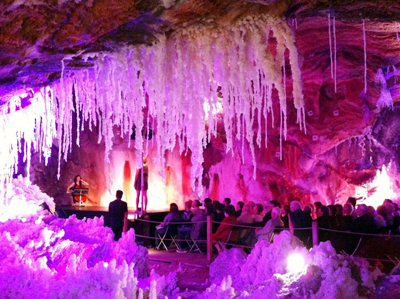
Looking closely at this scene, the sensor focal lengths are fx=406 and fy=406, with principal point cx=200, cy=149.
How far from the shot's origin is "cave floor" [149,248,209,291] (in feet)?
22.3

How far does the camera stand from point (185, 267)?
25.6 ft

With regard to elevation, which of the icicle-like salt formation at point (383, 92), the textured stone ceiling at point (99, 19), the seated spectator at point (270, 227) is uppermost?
the icicle-like salt formation at point (383, 92)

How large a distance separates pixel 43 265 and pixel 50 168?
1063 centimetres

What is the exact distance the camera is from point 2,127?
6.79 m

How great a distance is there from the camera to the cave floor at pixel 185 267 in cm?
681

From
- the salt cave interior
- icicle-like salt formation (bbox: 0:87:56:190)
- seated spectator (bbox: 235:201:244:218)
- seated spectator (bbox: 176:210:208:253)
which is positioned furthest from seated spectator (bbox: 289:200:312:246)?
icicle-like salt formation (bbox: 0:87:56:190)

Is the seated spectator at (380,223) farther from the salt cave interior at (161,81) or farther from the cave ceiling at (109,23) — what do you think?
the cave ceiling at (109,23)

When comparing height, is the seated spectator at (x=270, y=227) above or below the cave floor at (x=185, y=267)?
above

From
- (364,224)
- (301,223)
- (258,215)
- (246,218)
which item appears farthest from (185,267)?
(364,224)

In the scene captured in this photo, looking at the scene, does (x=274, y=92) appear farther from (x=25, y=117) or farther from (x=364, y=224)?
(x=25, y=117)

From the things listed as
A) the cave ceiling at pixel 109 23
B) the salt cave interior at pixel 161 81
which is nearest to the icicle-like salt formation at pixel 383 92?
the salt cave interior at pixel 161 81

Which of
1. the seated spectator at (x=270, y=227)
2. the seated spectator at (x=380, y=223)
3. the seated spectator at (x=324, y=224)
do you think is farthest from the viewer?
the seated spectator at (x=270, y=227)

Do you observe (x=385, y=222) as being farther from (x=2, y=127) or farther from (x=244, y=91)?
(x=2, y=127)

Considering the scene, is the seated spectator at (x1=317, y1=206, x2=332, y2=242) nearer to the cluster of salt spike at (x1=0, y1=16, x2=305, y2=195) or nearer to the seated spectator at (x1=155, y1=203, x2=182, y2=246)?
the cluster of salt spike at (x1=0, y1=16, x2=305, y2=195)
